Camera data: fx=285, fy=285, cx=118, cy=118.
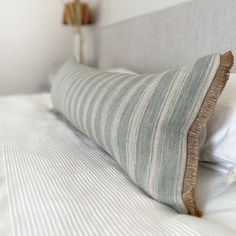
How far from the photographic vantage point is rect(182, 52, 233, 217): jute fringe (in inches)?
19.9

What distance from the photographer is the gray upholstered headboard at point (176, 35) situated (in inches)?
37.4

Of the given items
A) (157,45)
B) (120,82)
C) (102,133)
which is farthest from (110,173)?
(157,45)

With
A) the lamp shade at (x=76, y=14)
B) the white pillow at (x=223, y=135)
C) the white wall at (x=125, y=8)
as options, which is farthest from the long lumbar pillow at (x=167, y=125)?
the lamp shade at (x=76, y=14)

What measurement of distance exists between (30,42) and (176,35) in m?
1.99

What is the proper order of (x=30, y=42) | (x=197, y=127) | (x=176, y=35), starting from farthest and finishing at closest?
(x=30, y=42) → (x=176, y=35) → (x=197, y=127)

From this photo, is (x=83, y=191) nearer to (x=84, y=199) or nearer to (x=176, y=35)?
(x=84, y=199)

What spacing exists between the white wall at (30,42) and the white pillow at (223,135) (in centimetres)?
250

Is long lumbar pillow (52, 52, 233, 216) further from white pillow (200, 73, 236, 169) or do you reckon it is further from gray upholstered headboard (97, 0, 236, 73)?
gray upholstered headboard (97, 0, 236, 73)

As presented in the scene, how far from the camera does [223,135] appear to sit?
0.64m

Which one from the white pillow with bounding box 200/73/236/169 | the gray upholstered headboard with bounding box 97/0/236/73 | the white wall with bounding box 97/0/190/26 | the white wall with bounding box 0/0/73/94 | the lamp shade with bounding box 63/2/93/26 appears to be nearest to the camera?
the white pillow with bounding box 200/73/236/169

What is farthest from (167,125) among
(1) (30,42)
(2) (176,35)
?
(1) (30,42)

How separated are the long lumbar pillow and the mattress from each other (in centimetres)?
5

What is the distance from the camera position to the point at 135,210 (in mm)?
543

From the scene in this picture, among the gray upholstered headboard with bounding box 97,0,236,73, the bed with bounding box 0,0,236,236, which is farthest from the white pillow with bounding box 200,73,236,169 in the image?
the gray upholstered headboard with bounding box 97,0,236,73
